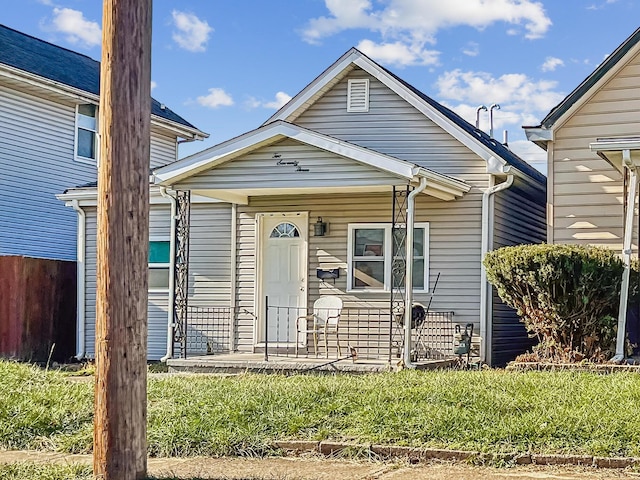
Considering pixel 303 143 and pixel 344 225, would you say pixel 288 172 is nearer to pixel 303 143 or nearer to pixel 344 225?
pixel 303 143

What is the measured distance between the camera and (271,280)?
1599 cm

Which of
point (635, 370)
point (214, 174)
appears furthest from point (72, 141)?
point (635, 370)

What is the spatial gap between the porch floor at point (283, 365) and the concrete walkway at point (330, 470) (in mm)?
5273

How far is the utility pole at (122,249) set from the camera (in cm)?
623

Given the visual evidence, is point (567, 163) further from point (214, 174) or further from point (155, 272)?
point (155, 272)

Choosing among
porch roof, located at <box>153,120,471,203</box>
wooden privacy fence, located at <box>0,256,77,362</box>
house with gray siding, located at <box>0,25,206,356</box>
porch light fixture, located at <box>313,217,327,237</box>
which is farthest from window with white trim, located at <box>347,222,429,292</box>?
wooden privacy fence, located at <box>0,256,77,362</box>

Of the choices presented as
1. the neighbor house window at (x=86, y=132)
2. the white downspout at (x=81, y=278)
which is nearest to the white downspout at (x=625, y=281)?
the white downspout at (x=81, y=278)

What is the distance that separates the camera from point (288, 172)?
533 inches

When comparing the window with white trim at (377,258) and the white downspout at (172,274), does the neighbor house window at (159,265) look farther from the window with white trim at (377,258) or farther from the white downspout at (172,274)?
the window with white trim at (377,258)

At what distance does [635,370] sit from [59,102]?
1387 cm

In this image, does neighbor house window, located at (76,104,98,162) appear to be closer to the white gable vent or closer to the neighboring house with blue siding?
the neighboring house with blue siding

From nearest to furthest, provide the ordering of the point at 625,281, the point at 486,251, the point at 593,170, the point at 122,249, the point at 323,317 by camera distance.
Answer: the point at 122,249 < the point at 625,281 < the point at 593,170 < the point at 486,251 < the point at 323,317

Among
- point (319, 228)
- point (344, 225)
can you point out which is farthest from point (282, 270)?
point (344, 225)

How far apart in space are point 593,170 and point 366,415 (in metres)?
7.56
